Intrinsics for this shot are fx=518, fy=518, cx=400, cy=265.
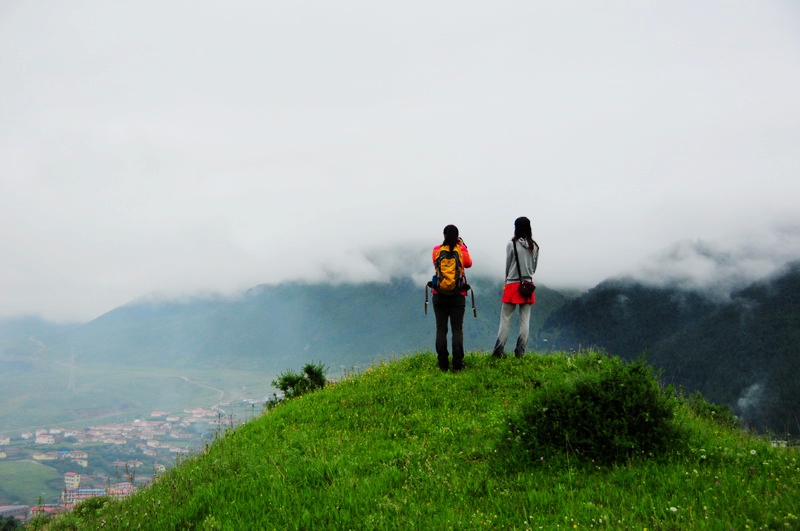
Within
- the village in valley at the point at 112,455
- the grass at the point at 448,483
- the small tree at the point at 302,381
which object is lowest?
the village in valley at the point at 112,455

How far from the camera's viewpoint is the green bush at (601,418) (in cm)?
703

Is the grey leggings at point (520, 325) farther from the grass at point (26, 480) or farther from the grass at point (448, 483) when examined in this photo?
the grass at point (26, 480)

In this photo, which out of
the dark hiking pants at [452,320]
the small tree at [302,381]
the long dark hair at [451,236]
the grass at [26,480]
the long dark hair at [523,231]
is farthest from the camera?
the grass at [26,480]

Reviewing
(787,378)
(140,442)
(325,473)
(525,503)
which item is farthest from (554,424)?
(787,378)

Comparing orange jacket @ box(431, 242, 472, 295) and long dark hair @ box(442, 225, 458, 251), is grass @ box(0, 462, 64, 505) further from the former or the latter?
long dark hair @ box(442, 225, 458, 251)

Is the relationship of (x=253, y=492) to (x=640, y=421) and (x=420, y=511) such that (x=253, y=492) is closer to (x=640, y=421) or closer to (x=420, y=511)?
(x=420, y=511)

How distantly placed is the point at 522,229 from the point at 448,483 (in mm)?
8085

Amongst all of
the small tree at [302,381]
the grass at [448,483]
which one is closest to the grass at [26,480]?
the small tree at [302,381]

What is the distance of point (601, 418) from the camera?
7160 mm

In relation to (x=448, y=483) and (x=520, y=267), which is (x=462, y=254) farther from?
(x=448, y=483)

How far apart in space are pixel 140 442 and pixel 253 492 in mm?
82678

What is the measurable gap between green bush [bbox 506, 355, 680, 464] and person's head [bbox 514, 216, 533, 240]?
6096 mm

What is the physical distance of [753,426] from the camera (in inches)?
414

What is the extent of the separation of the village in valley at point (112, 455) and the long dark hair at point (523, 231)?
862cm
